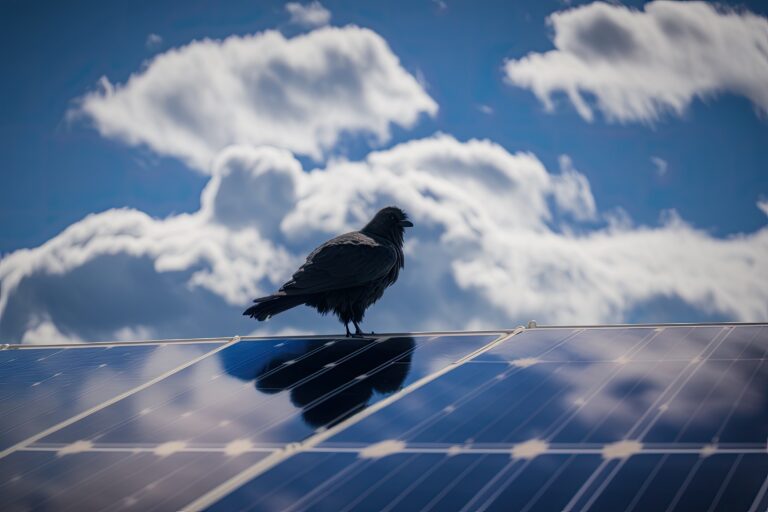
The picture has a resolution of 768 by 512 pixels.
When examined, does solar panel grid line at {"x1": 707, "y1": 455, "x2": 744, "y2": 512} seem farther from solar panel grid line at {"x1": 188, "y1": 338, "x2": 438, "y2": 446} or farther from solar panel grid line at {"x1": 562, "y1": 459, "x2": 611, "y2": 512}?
solar panel grid line at {"x1": 188, "y1": 338, "x2": 438, "y2": 446}

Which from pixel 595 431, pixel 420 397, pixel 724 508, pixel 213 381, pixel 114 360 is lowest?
pixel 724 508

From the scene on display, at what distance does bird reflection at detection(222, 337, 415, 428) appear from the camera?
11.8 m

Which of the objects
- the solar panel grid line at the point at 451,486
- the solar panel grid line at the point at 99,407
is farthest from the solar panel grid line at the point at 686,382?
the solar panel grid line at the point at 99,407

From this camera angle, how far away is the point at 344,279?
51.1ft

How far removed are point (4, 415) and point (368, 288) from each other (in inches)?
223

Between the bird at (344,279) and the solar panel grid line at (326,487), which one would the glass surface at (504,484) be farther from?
the bird at (344,279)

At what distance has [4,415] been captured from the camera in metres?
13.5

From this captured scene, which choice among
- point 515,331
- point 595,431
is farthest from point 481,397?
point 515,331

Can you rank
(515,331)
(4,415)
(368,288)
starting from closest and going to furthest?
(4,415), (515,331), (368,288)

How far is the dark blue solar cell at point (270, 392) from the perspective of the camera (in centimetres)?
1143

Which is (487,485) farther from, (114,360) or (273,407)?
(114,360)

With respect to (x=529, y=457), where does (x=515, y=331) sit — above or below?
above

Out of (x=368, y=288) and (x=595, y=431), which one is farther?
(x=368, y=288)

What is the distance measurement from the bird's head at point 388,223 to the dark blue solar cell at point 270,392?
2.01m
